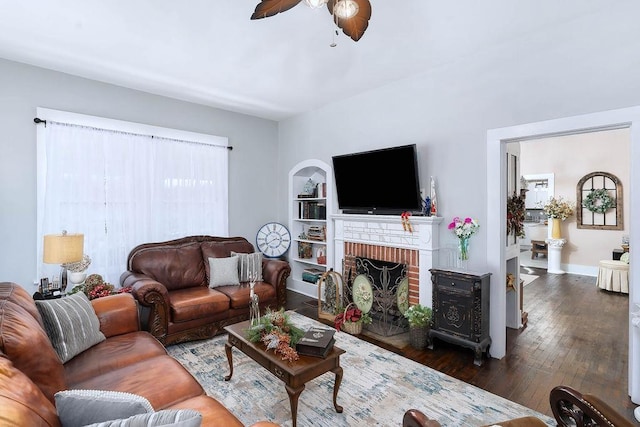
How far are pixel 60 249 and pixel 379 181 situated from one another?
3.32 meters

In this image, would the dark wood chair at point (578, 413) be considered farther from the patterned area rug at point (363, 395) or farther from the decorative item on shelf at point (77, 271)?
the decorative item on shelf at point (77, 271)

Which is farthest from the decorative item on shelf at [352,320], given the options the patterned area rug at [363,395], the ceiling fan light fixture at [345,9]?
the ceiling fan light fixture at [345,9]

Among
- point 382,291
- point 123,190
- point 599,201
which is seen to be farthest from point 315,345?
point 599,201

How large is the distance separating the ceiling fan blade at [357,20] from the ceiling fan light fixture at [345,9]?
0.02 metres

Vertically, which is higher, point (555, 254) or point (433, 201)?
point (433, 201)

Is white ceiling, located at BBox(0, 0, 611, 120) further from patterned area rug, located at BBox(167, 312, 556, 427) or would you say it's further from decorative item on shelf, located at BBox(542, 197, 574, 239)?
decorative item on shelf, located at BBox(542, 197, 574, 239)

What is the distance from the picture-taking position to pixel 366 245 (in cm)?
418

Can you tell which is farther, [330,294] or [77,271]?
[330,294]

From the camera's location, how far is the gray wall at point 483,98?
2480mm

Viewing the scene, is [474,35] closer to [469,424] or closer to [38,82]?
[469,424]

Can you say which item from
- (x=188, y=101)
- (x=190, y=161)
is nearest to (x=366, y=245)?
(x=190, y=161)

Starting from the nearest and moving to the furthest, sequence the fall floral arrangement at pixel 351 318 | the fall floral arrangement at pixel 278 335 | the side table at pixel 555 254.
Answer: the fall floral arrangement at pixel 278 335 → the fall floral arrangement at pixel 351 318 → the side table at pixel 555 254

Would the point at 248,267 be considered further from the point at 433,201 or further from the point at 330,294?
the point at 433,201

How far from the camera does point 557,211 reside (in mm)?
6910
